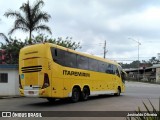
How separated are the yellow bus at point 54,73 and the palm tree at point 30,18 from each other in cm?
1429

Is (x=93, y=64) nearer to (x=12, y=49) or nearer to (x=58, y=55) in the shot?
(x=58, y=55)

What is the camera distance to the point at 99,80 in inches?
971

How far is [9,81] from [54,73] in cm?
977

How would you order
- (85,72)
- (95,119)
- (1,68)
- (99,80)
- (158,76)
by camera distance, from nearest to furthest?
(95,119) < (85,72) < (99,80) < (1,68) < (158,76)

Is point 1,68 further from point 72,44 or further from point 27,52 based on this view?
point 72,44

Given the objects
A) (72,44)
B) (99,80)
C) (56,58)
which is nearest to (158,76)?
(72,44)

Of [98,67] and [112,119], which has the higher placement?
[98,67]

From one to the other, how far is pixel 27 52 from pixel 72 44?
20.2 meters

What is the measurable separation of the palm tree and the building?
879cm

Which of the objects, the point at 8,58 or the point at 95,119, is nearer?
the point at 95,119

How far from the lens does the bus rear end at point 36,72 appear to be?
17.9 metres

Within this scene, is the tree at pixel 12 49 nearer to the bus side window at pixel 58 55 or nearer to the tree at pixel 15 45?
the tree at pixel 15 45

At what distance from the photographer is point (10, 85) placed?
88.6 feet

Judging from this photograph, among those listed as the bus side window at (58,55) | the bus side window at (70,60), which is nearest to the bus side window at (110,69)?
the bus side window at (70,60)
